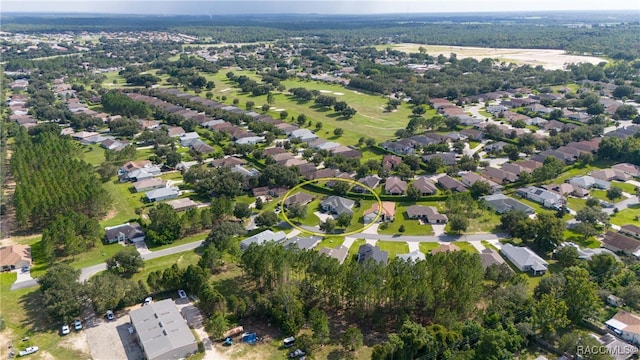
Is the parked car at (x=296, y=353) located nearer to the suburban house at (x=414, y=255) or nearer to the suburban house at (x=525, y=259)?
the suburban house at (x=414, y=255)

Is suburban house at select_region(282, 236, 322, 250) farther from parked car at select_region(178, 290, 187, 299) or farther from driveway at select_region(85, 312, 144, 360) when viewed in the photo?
driveway at select_region(85, 312, 144, 360)

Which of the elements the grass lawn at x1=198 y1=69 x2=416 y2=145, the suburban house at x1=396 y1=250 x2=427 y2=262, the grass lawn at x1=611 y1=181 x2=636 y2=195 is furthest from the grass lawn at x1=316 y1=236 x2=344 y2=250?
the grass lawn at x1=611 y1=181 x2=636 y2=195

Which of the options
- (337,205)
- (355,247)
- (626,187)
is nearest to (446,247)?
(355,247)

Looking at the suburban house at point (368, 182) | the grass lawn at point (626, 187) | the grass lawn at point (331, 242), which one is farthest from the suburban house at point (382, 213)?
the grass lawn at point (626, 187)

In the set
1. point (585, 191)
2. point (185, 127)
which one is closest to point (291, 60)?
point (185, 127)

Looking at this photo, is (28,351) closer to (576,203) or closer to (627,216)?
(576,203)
